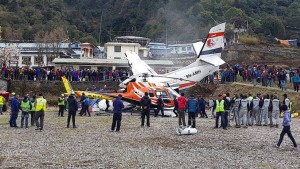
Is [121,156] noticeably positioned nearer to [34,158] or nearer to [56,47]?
[34,158]

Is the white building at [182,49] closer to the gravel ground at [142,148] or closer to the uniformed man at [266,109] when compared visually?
the uniformed man at [266,109]

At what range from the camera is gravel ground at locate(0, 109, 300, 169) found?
1322cm

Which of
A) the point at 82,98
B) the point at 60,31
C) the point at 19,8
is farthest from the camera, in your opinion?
the point at 19,8

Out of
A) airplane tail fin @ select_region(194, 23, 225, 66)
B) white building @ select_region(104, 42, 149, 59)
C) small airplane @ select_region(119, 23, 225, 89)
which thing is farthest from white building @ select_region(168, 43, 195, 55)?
airplane tail fin @ select_region(194, 23, 225, 66)

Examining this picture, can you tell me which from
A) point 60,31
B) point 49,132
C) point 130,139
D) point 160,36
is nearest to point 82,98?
point 49,132

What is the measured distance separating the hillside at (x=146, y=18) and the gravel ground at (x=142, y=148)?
64823 millimetres

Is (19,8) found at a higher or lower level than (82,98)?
higher

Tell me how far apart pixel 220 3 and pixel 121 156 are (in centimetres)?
9950

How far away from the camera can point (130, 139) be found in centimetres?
1792

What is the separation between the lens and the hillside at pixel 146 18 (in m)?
99.0

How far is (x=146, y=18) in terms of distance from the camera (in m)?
122

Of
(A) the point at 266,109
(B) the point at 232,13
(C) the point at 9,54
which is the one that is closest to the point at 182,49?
(B) the point at 232,13

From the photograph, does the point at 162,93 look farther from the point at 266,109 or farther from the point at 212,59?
the point at 212,59

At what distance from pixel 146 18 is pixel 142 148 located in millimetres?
108360
